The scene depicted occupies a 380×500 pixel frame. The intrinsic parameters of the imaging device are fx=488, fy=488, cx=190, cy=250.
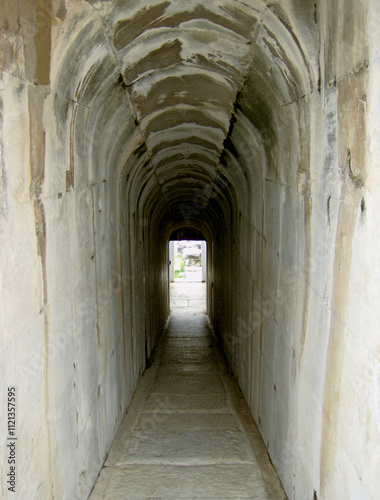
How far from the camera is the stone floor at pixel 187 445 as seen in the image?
161 inches

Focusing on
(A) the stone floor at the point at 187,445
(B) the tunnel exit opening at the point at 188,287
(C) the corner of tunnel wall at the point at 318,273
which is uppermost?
(C) the corner of tunnel wall at the point at 318,273

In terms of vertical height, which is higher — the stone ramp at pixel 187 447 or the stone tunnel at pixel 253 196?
the stone tunnel at pixel 253 196

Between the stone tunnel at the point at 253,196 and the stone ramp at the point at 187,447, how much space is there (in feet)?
0.79

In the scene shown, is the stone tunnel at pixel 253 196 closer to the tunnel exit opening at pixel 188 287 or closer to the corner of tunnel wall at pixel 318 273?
the corner of tunnel wall at pixel 318 273

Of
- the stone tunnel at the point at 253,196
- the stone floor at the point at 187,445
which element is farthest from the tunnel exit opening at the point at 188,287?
the stone tunnel at the point at 253,196

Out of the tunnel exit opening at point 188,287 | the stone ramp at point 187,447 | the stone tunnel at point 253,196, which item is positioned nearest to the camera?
the stone tunnel at point 253,196

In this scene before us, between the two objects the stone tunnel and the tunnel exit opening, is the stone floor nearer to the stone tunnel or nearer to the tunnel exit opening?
the stone tunnel

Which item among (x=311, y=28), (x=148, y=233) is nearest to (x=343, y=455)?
(x=311, y=28)

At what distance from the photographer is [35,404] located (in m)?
2.56

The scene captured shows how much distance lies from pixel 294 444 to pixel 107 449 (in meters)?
1.90

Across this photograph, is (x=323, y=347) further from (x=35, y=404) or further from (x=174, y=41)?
(x=174, y=41)

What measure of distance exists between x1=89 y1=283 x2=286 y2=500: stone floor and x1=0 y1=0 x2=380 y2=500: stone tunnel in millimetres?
246

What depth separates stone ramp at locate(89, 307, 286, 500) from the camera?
Result: 13.4ft

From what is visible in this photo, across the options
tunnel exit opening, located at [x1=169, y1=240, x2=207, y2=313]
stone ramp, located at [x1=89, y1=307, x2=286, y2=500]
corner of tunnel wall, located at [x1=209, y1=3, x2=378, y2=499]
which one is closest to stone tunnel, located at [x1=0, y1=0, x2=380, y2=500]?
corner of tunnel wall, located at [x1=209, y1=3, x2=378, y2=499]
